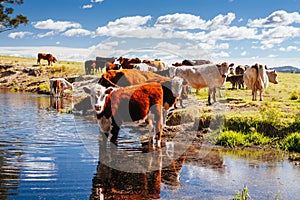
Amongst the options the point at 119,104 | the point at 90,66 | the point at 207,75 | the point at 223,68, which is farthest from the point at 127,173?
the point at 90,66

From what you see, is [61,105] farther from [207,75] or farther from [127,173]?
[127,173]

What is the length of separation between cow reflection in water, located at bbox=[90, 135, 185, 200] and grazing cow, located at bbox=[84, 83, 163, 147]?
0.87 m

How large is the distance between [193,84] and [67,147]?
9.22 m

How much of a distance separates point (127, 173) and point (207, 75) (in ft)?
35.0

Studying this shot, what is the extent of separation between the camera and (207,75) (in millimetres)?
18047

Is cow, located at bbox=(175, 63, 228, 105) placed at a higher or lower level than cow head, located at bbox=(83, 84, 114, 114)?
higher

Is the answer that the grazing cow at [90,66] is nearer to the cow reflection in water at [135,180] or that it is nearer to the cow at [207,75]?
the cow at [207,75]

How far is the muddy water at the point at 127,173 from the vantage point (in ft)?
22.8

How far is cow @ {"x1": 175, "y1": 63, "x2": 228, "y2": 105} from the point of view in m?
17.5

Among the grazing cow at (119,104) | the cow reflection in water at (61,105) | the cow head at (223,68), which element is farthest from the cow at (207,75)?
the grazing cow at (119,104)

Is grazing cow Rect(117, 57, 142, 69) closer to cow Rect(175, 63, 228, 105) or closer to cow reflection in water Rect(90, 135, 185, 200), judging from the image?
cow Rect(175, 63, 228, 105)

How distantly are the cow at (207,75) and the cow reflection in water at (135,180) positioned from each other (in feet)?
28.7

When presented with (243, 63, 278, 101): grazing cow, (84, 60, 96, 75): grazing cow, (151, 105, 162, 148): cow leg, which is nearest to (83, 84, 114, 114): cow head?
(151, 105, 162, 148): cow leg

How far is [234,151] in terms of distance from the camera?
1052 centimetres
